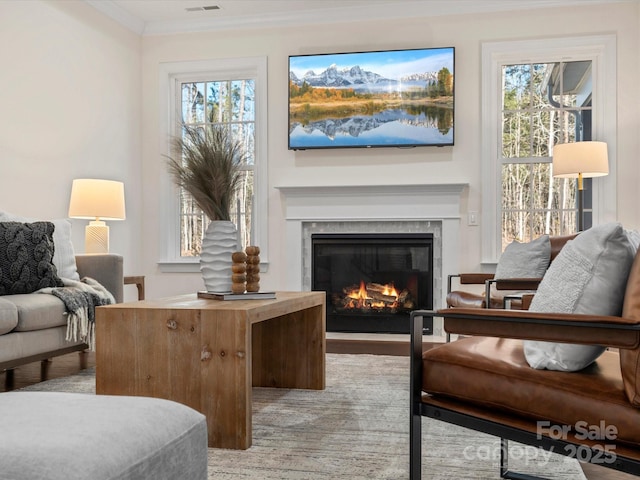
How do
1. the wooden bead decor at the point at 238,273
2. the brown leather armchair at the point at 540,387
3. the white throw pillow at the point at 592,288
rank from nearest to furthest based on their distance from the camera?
the brown leather armchair at the point at 540,387 < the white throw pillow at the point at 592,288 < the wooden bead decor at the point at 238,273

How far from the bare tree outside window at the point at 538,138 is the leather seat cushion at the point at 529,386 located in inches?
153

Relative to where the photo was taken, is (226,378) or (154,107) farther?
(154,107)

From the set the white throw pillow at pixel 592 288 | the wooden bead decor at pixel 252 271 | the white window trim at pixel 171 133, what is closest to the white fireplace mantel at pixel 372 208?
the white window trim at pixel 171 133

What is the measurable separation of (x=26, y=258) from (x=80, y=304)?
40cm

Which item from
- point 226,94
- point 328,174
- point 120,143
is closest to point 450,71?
point 328,174

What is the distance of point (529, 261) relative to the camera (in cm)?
400

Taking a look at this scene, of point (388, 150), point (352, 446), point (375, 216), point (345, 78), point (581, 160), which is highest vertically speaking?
point (345, 78)

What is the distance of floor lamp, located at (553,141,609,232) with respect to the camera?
4.75 meters

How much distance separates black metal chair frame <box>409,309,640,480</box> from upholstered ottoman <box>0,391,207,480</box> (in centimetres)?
62

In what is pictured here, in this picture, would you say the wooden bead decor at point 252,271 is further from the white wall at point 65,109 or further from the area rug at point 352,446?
the white wall at point 65,109

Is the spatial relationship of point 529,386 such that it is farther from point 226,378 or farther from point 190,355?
point 190,355

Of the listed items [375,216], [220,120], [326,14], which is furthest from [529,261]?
A: [220,120]

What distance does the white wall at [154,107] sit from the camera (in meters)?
4.67

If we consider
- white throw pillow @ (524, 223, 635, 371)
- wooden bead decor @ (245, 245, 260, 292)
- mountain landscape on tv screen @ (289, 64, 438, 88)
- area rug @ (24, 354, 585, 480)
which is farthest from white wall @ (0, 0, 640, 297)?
white throw pillow @ (524, 223, 635, 371)
